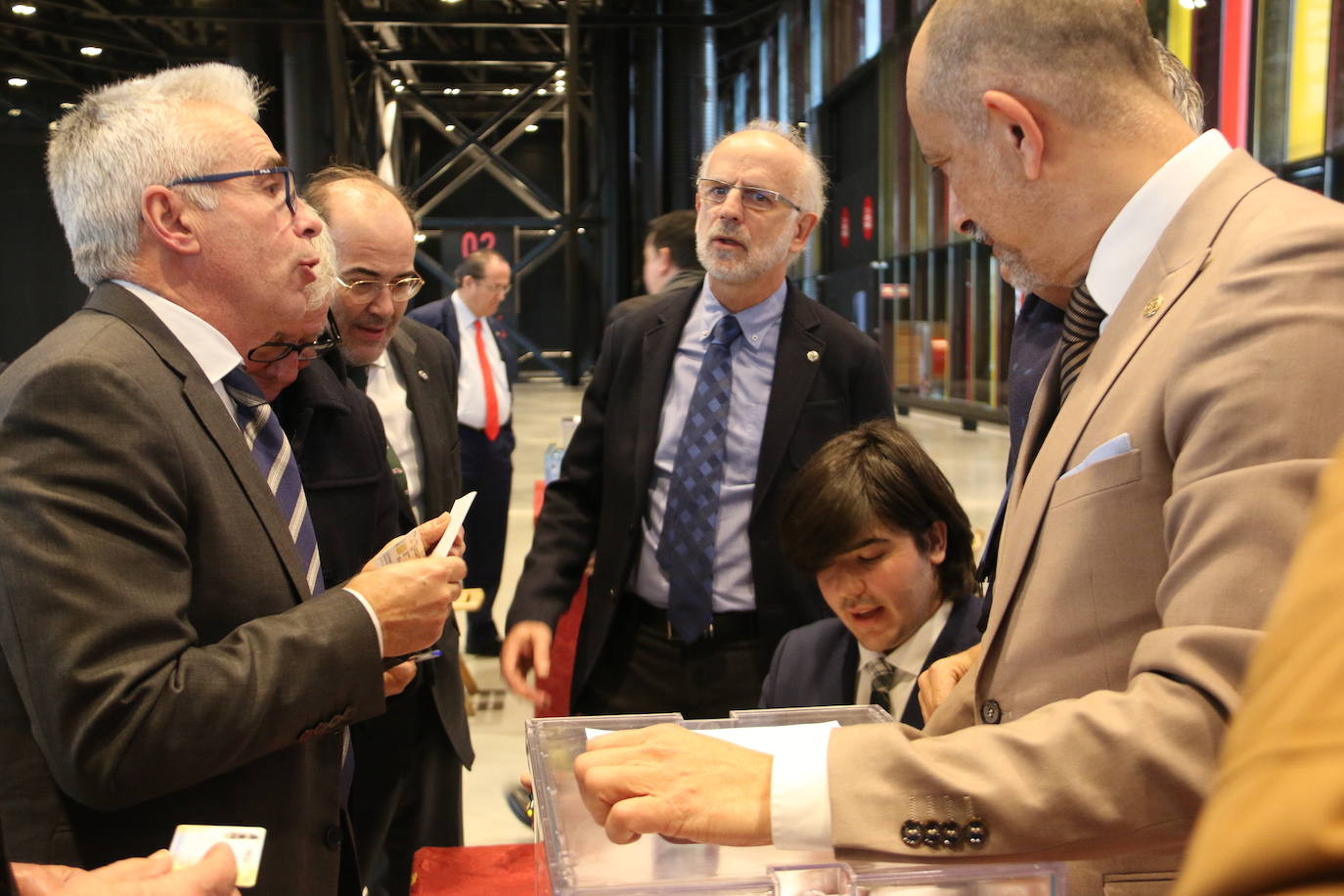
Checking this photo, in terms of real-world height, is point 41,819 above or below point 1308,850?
below

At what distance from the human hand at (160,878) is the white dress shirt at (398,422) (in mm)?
1734

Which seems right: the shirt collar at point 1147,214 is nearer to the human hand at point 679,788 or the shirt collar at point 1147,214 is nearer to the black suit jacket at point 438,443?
the human hand at point 679,788

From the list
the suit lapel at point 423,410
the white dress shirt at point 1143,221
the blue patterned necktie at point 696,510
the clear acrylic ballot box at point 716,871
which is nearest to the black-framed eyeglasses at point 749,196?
the blue patterned necktie at point 696,510

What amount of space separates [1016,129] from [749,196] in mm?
1591

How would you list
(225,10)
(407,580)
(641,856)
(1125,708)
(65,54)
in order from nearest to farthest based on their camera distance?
(1125,708), (641,856), (407,580), (65,54), (225,10)

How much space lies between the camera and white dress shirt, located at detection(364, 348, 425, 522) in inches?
115

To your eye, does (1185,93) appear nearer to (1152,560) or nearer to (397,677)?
(1152,560)

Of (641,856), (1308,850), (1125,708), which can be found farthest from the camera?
(641,856)

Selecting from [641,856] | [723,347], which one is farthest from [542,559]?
[641,856]

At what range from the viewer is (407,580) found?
1.67 meters

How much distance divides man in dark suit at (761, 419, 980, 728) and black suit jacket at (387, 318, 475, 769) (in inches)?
30.6

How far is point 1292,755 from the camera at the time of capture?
0.35m

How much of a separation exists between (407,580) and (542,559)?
105cm

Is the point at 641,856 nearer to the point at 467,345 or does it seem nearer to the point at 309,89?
the point at 467,345
